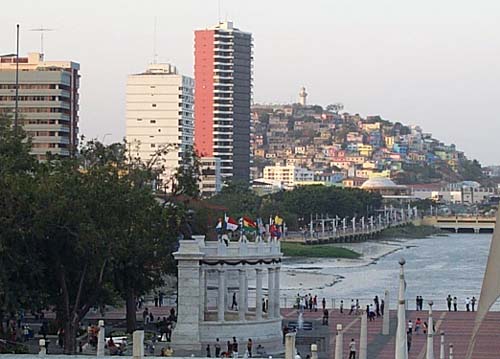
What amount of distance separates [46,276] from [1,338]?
112 inches

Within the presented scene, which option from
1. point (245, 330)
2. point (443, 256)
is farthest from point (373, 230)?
point (245, 330)

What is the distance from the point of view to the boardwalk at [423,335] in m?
44.5

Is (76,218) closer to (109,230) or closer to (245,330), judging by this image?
(109,230)

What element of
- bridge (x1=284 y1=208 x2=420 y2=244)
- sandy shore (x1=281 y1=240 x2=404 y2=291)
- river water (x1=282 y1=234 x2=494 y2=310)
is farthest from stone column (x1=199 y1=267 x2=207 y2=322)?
bridge (x1=284 y1=208 x2=420 y2=244)

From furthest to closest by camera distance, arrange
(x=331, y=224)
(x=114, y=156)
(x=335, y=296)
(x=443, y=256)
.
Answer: (x=331, y=224), (x=443, y=256), (x=335, y=296), (x=114, y=156)

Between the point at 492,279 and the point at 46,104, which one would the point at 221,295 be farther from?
the point at 46,104

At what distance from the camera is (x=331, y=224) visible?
601ft

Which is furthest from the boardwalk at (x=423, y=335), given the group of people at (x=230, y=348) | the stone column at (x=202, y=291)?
the stone column at (x=202, y=291)

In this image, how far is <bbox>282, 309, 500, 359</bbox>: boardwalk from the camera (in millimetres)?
44541

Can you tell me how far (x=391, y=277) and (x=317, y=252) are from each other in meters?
40.8

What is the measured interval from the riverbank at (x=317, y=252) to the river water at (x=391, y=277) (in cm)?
435

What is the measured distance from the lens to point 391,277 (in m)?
107

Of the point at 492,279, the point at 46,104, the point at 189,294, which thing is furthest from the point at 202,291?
the point at 46,104

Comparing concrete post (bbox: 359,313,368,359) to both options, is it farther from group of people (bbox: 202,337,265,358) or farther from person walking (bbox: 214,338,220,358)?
person walking (bbox: 214,338,220,358)
